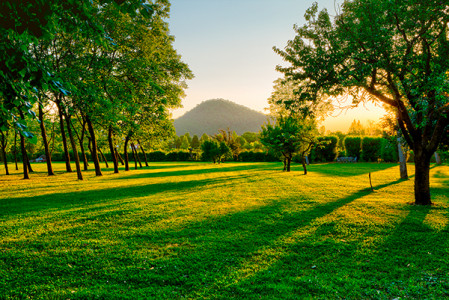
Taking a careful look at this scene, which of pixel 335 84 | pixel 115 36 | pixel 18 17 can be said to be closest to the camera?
pixel 18 17

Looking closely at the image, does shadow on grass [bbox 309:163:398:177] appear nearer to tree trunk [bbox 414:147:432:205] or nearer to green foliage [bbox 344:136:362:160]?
green foliage [bbox 344:136:362:160]

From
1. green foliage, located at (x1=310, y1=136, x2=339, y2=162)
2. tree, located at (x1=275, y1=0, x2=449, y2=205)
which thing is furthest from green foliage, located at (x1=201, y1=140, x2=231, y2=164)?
tree, located at (x1=275, y1=0, x2=449, y2=205)

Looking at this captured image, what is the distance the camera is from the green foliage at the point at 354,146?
37.5 m

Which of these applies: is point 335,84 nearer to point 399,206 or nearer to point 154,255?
point 399,206

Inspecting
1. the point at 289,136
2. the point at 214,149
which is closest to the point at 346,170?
the point at 289,136

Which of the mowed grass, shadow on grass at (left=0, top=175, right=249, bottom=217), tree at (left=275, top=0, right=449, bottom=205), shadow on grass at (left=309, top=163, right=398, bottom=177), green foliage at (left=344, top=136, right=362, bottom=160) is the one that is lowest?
shadow on grass at (left=309, top=163, right=398, bottom=177)

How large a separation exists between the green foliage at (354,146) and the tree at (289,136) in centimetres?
2041

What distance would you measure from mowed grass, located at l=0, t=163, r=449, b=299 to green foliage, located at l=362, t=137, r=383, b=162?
30.4m

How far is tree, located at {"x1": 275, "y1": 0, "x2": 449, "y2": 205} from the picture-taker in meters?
7.31

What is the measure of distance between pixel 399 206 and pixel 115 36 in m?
21.4

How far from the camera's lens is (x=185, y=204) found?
9.87m

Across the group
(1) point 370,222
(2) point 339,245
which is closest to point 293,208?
(1) point 370,222

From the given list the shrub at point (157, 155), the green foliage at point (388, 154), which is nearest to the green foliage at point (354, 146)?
the green foliage at point (388, 154)

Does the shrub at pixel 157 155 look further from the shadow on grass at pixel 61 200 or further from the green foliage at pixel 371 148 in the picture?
the shadow on grass at pixel 61 200
